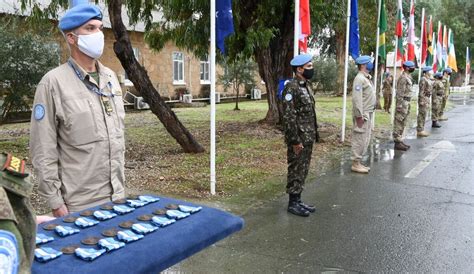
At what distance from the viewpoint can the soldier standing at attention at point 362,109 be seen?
25.7ft

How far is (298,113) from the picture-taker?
5672 millimetres

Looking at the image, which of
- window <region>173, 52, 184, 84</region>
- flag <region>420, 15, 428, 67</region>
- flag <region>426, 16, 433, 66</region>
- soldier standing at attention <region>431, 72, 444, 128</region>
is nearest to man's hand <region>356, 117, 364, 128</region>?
soldier standing at attention <region>431, 72, 444, 128</region>

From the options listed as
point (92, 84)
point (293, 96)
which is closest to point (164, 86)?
point (293, 96)

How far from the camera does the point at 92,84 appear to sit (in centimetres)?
264

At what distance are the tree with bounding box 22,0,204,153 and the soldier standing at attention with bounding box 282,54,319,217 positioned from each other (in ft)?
12.4

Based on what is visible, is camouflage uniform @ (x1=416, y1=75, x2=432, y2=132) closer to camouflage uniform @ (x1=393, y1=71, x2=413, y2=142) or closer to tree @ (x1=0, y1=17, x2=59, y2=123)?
camouflage uniform @ (x1=393, y1=71, x2=413, y2=142)

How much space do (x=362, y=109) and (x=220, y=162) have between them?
109 inches

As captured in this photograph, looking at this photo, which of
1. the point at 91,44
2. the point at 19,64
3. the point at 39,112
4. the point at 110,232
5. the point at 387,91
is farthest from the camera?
the point at 387,91

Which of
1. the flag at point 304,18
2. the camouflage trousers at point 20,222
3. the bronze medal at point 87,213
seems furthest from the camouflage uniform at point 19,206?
the flag at point 304,18

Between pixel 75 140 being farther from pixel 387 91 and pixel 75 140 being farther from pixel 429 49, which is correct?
pixel 429 49

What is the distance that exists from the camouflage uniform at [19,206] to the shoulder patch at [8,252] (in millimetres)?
17

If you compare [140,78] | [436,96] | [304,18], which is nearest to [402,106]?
[304,18]

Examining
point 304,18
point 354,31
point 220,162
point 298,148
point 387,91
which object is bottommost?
point 220,162

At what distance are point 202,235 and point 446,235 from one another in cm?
380
